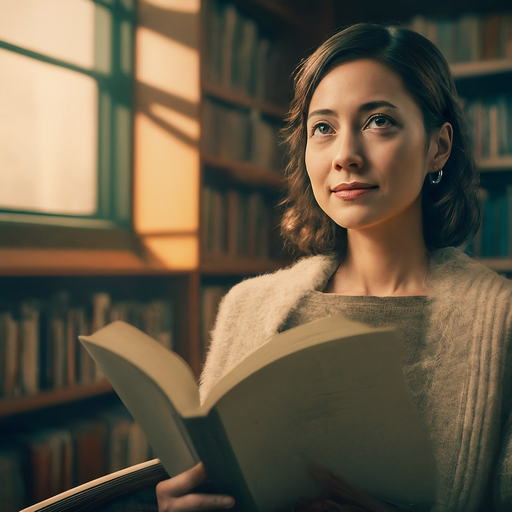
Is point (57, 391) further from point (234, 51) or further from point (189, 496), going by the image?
point (234, 51)

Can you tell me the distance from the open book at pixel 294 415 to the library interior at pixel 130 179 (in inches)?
41.0

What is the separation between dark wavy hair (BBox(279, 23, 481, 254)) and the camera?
0.79 meters

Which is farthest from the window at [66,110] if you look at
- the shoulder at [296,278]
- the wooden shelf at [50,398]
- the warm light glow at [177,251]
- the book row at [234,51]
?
the shoulder at [296,278]

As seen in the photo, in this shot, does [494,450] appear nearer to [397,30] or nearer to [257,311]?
[257,311]

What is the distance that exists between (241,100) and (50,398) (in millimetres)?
1421

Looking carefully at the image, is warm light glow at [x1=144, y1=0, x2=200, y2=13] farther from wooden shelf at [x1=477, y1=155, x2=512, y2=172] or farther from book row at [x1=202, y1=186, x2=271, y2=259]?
wooden shelf at [x1=477, y1=155, x2=512, y2=172]

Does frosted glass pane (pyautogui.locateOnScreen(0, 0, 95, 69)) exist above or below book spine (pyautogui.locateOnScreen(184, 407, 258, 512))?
above

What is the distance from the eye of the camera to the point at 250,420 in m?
0.49

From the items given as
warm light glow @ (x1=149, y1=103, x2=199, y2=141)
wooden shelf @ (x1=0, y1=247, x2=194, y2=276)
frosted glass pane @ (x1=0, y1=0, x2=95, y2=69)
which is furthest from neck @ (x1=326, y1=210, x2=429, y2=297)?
frosted glass pane @ (x1=0, y1=0, x2=95, y2=69)

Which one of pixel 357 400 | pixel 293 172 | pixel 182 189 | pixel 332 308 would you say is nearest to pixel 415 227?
pixel 332 308

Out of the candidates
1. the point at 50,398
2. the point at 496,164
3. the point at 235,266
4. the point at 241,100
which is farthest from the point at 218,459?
the point at 496,164

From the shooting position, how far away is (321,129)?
812mm

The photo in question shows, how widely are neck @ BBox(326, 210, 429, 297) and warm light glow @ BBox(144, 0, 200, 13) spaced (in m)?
1.42

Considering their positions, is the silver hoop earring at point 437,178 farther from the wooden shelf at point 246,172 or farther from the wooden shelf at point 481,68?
the wooden shelf at point 481,68
